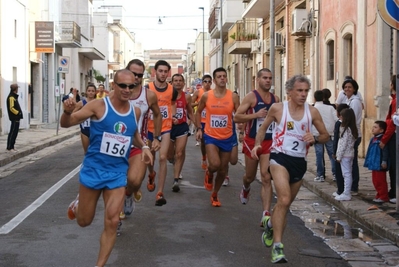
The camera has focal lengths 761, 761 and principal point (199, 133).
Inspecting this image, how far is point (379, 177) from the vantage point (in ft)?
35.7

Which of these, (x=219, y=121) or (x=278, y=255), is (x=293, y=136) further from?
(x=219, y=121)

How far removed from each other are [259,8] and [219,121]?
24.9 m

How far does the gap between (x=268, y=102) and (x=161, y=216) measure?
78.5 inches

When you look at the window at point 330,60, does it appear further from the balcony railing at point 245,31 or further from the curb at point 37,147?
the balcony railing at point 245,31

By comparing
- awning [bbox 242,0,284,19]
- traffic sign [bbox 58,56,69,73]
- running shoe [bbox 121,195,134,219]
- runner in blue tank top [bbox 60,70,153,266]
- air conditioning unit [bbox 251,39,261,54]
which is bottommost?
running shoe [bbox 121,195,134,219]

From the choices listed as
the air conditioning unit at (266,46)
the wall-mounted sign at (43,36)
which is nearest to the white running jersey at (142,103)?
the wall-mounted sign at (43,36)

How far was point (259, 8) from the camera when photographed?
3497 centimetres

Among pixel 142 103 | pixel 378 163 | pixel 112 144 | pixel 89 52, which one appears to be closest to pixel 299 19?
pixel 378 163

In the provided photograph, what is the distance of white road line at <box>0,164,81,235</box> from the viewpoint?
8.82m

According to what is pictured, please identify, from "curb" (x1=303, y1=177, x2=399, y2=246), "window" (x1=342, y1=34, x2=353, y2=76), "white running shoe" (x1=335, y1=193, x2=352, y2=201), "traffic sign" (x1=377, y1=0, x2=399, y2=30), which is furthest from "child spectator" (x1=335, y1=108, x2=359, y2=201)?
"window" (x1=342, y1=34, x2=353, y2=76)

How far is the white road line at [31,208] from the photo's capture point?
28.9 feet

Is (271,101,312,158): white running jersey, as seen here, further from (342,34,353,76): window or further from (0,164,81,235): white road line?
(342,34,353,76): window

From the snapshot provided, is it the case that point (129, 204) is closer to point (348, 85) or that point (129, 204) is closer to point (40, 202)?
point (40, 202)

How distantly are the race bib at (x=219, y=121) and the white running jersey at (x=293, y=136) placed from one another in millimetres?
3335
